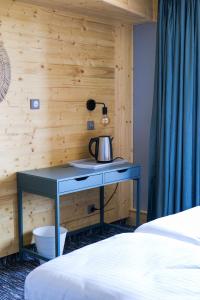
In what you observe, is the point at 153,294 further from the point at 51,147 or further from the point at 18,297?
the point at 51,147

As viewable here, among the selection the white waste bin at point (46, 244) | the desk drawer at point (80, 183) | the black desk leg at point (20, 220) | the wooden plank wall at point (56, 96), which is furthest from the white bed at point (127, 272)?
the wooden plank wall at point (56, 96)

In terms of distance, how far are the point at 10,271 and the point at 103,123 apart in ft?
5.29

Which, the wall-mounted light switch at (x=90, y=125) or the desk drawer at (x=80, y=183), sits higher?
the wall-mounted light switch at (x=90, y=125)

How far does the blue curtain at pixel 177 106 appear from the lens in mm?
3523

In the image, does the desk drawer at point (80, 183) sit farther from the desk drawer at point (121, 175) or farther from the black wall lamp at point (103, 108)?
the black wall lamp at point (103, 108)

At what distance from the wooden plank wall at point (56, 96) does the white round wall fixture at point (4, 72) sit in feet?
0.17

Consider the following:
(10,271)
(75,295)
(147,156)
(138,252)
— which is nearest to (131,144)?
(147,156)

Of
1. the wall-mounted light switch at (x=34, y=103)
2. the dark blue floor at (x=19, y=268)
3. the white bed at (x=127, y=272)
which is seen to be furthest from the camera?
the wall-mounted light switch at (x=34, y=103)

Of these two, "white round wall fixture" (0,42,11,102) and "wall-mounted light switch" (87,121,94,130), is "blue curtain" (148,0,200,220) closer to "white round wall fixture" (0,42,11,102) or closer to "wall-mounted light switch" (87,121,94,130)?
"wall-mounted light switch" (87,121,94,130)

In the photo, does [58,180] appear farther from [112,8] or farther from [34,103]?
[112,8]

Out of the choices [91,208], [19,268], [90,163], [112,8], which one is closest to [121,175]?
[90,163]

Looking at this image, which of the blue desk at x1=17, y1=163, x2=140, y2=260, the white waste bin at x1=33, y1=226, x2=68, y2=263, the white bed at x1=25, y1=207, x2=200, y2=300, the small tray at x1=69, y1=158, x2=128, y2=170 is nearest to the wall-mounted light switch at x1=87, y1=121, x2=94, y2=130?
the small tray at x1=69, y1=158, x2=128, y2=170

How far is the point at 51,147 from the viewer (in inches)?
139

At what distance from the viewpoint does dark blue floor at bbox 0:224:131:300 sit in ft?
9.15
